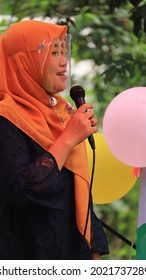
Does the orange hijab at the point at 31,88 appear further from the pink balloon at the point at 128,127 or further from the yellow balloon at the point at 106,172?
the yellow balloon at the point at 106,172

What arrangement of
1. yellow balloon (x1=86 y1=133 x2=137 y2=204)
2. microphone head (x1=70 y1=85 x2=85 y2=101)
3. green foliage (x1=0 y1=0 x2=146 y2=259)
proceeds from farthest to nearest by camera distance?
1. green foliage (x1=0 y1=0 x2=146 y2=259)
2. yellow balloon (x1=86 y1=133 x2=137 y2=204)
3. microphone head (x1=70 y1=85 x2=85 y2=101)

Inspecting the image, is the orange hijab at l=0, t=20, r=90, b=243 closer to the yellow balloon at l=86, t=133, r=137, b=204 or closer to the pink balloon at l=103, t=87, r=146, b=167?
the pink balloon at l=103, t=87, r=146, b=167

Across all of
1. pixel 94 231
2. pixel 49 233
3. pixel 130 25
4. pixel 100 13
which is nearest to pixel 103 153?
pixel 94 231

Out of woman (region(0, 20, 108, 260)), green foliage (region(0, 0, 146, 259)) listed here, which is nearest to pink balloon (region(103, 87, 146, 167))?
woman (region(0, 20, 108, 260))

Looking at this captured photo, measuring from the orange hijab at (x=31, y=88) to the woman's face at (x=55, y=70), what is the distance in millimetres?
17

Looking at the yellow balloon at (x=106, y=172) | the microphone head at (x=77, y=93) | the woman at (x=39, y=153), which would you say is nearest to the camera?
the woman at (x=39, y=153)

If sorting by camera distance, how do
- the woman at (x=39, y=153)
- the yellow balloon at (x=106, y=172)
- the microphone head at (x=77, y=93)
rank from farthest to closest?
the yellow balloon at (x=106, y=172)
the microphone head at (x=77, y=93)
the woman at (x=39, y=153)

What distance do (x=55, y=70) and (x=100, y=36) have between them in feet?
5.30

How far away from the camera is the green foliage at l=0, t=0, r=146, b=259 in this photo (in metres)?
3.20

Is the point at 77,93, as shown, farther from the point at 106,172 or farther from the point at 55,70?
the point at 106,172

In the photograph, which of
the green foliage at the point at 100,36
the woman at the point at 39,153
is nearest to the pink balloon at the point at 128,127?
the woman at the point at 39,153

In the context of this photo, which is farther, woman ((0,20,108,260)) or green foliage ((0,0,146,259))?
green foliage ((0,0,146,259))

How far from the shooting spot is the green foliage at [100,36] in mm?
3195
